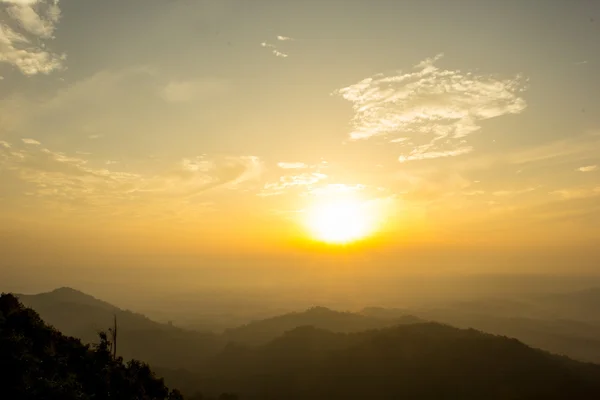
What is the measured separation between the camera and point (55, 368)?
117ft

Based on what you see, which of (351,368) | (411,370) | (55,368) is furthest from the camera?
(351,368)

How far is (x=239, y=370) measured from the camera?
497 ft

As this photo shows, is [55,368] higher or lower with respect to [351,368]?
higher

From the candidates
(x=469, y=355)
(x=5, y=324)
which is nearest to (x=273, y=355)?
(x=469, y=355)

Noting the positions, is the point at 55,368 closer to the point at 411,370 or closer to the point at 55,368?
the point at 55,368

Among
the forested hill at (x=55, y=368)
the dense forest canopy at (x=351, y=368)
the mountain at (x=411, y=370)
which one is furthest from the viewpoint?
the mountain at (x=411, y=370)

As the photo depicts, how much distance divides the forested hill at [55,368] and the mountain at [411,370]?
8566 centimetres

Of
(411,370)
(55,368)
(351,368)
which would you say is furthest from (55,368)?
(351,368)

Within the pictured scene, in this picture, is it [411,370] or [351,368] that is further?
[351,368]

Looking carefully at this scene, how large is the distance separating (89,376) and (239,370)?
124 metres

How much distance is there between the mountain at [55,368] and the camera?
2803cm

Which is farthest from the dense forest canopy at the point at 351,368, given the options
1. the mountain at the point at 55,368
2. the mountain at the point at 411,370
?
the mountain at the point at 411,370

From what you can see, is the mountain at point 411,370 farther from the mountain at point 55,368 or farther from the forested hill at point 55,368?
the forested hill at point 55,368

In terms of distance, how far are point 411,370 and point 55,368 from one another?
109625 millimetres
